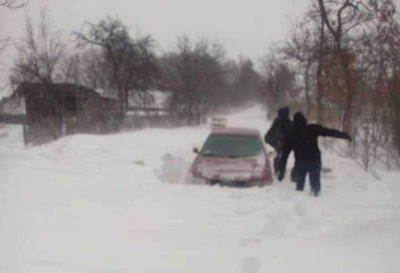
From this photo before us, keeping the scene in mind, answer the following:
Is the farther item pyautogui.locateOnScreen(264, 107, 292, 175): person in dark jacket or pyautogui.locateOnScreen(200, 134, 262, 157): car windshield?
pyautogui.locateOnScreen(264, 107, 292, 175): person in dark jacket

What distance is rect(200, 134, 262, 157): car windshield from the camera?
1011 cm

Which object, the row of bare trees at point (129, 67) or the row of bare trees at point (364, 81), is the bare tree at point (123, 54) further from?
the row of bare trees at point (364, 81)

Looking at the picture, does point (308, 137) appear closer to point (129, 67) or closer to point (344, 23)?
point (344, 23)

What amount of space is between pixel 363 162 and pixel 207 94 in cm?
3194

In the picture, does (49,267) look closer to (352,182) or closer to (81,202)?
(81,202)

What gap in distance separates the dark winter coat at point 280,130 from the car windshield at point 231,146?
0.42 metres

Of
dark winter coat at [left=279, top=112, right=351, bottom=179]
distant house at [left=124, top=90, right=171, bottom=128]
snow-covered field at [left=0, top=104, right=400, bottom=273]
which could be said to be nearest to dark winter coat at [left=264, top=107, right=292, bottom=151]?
dark winter coat at [left=279, top=112, right=351, bottom=179]

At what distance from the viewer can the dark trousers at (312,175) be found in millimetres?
8570

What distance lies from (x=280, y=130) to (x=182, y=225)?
214 inches

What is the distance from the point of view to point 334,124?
17.6 metres

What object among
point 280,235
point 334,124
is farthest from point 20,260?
point 334,124

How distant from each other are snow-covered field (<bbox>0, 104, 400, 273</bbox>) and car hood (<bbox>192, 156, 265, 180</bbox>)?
64 cm

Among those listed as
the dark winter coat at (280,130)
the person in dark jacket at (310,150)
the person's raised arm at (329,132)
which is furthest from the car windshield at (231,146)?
the person's raised arm at (329,132)

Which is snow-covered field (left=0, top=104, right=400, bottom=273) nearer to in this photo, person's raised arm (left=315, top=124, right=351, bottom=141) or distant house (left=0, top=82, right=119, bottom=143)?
person's raised arm (left=315, top=124, right=351, bottom=141)
